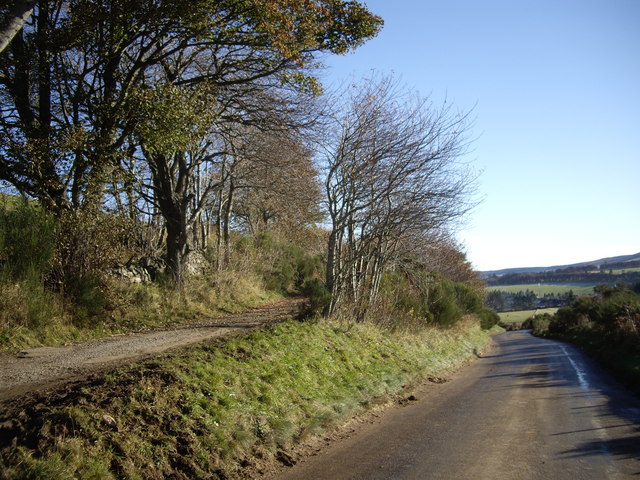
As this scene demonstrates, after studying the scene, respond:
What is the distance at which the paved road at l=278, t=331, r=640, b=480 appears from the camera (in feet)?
18.5

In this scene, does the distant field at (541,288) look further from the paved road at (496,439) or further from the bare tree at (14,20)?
the bare tree at (14,20)

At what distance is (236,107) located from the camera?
13852 mm

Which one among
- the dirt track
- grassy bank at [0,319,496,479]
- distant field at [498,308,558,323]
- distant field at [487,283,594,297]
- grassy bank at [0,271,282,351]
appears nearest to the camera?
grassy bank at [0,319,496,479]

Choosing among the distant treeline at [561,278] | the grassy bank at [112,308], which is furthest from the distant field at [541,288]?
the grassy bank at [112,308]

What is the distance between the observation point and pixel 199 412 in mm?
5672

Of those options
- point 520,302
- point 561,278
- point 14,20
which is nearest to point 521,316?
point 520,302

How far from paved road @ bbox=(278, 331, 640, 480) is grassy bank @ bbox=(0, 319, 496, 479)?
0.64 metres

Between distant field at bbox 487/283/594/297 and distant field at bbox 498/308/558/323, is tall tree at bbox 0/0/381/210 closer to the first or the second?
distant field at bbox 498/308/558/323

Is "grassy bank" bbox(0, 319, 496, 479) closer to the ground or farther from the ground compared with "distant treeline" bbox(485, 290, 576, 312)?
farther from the ground

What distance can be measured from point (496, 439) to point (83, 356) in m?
6.40

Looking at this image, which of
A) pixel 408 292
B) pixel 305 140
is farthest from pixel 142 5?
pixel 408 292

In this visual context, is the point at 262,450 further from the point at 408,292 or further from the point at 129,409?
the point at 408,292

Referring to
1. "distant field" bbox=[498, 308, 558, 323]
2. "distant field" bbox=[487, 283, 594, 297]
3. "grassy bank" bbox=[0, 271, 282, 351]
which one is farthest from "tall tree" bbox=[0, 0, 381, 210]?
"distant field" bbox=[487, 283, 594, 297]

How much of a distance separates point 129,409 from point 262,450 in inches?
63.5
